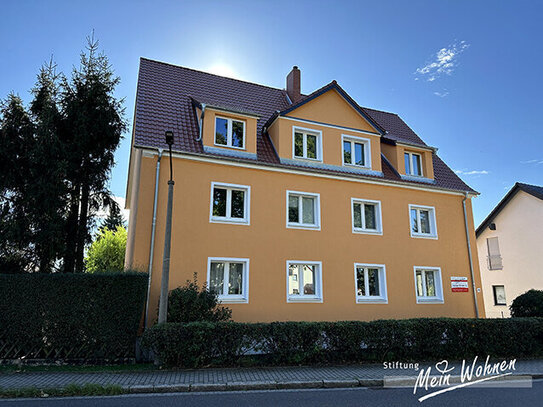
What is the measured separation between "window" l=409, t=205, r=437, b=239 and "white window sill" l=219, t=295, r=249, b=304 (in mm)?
8236

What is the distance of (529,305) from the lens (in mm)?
14320

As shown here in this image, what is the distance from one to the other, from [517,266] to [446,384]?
736 inches

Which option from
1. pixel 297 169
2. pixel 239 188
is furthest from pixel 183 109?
pixel 297 169

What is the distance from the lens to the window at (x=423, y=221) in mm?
16469

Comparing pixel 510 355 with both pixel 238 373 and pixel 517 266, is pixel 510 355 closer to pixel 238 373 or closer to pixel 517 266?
pixel 238 373

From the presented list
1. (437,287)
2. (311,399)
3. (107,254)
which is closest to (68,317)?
(311,399)

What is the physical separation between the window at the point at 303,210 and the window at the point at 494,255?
55.9ft

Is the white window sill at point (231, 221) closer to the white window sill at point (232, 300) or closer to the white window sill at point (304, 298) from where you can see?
the white window sill at point (232, 300)

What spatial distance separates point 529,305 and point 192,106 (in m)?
15.6

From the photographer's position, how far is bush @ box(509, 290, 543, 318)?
46.0ft

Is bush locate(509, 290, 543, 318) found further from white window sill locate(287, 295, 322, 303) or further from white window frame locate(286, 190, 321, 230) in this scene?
white window frame locate(286, 190, 321, 230)

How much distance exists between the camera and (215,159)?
43.9 ft

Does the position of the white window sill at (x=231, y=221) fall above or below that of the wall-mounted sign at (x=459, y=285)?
above

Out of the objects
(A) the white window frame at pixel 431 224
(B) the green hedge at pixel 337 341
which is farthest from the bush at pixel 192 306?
(A) the white window frame at pixel 431 224
